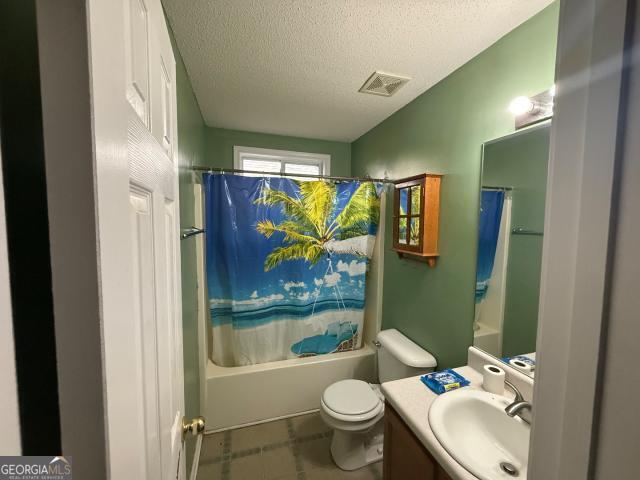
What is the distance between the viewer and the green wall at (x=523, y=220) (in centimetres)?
109

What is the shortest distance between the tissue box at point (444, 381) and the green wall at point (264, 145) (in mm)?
2142

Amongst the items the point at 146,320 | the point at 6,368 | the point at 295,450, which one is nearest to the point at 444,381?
the point at 295,450

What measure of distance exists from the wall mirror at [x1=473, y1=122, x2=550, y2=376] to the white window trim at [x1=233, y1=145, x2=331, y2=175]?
1734 millimetres

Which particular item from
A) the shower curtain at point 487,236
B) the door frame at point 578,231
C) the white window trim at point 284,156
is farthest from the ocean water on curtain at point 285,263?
the door frame at point 578,231

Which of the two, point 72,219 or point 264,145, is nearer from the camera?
point 72,219

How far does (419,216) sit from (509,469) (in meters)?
1.21

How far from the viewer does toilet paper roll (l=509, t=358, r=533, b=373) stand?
1141mm

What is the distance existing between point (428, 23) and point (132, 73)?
1261mm

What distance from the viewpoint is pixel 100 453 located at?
0.95 ft

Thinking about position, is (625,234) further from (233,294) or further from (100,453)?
(233,294)

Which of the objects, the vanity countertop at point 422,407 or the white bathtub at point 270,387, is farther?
the white bathtub at point 270,387

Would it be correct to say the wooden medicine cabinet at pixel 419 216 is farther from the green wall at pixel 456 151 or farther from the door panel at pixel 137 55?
the door panel at pixel 137 55

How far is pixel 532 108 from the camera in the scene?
1.07 metres

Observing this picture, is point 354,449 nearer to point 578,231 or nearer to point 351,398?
point 351,398
